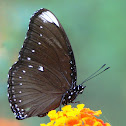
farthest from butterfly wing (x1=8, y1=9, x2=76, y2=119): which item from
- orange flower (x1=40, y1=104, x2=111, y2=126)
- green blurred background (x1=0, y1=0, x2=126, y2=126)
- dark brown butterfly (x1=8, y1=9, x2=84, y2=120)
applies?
green blurred background (x1=0, y1=0, x2=126, y2=126)

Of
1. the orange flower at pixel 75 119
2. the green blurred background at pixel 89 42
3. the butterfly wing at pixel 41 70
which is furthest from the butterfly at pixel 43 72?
the green blurred background at pixel 89 42

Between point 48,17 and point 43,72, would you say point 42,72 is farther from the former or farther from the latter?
point 48,17

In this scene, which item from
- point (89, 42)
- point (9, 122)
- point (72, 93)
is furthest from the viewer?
point (89, 42)

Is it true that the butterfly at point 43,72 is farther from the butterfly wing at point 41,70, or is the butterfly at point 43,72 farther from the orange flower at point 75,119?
the orange flower at point 75,119

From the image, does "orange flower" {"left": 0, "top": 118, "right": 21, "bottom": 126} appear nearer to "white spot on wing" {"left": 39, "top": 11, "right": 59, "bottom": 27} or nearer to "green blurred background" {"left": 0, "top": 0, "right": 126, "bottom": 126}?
"green blurred background" {"left": 0, "top": 0, "right": 126, "bottom": 126}

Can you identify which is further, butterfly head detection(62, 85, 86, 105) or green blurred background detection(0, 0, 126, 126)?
green blurred background detection(0, 0, 126, 126)

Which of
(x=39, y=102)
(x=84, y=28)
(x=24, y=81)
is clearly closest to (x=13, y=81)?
(x=24, y=81)

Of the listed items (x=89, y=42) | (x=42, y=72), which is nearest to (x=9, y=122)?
(x=42, y=72)

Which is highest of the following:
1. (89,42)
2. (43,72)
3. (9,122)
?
(89,42)
